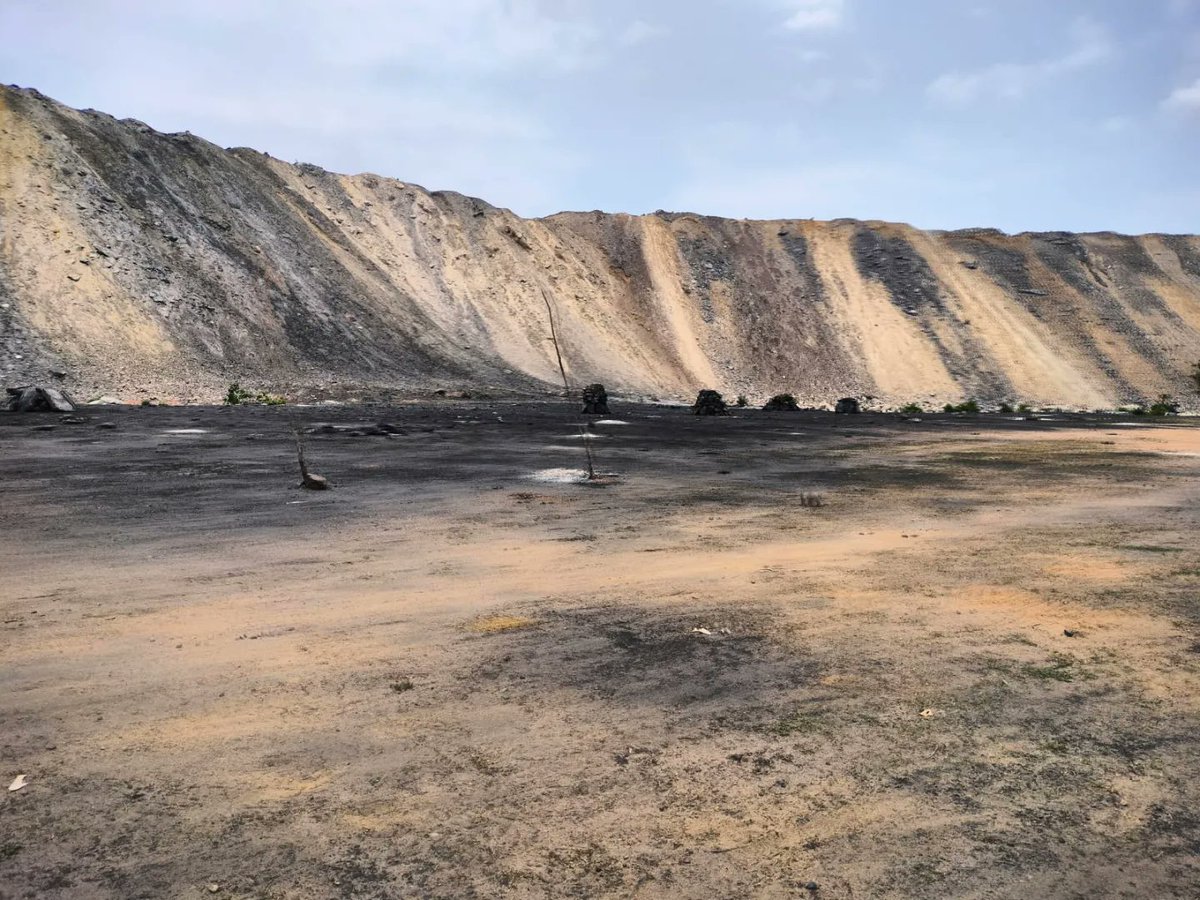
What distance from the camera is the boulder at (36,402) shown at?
26.6 m

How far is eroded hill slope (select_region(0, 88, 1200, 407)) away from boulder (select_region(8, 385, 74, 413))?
846cm

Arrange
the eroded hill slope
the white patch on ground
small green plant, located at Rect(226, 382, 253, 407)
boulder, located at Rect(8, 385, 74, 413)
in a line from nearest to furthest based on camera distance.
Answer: the white patch on ground < boulder, located at Rect(8, 385, 74, 413) < small green plant, located at Rect(226, 382, 253, 407) < the eroded hill slope

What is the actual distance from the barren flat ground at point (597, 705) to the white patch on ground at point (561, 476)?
3.59 metres

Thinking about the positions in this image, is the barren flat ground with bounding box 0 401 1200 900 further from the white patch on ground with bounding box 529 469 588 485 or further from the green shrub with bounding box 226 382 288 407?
the green shrub with bounding box 226 382 288 407

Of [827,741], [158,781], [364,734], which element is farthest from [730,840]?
[158,781]

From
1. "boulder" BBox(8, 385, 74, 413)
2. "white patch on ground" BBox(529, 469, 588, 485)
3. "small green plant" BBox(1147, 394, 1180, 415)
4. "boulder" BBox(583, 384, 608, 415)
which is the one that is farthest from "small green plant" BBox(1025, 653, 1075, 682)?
"small green plant" BBox(1147, 394, 1180, 415)

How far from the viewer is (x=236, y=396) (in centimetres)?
3684

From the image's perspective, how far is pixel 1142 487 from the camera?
1391 centimetres

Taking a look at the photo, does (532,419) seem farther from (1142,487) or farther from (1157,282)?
(1157,282)

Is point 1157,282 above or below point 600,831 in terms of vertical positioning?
above

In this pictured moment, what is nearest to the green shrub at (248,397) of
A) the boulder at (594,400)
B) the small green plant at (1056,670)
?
the boulder at (594,400)

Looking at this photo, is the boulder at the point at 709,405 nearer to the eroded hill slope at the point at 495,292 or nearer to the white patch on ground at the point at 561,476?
the eroded hill slope at the point at 495,292

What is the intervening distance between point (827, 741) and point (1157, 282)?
3454 inches

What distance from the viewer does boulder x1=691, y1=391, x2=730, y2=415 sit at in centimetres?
3866
